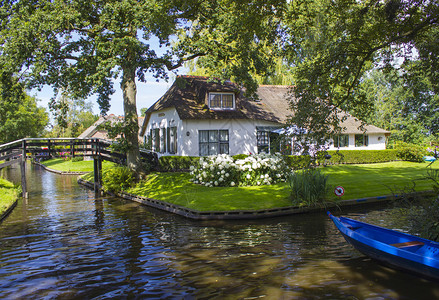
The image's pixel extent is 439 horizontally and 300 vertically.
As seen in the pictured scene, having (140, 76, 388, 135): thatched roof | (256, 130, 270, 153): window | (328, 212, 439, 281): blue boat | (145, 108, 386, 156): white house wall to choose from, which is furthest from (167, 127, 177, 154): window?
(328, 212, 439, 281): blue boat

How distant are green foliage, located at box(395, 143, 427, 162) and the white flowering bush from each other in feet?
60.7

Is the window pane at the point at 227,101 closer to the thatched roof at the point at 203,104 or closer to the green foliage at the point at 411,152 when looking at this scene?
the thatched roof at the point at 203,104

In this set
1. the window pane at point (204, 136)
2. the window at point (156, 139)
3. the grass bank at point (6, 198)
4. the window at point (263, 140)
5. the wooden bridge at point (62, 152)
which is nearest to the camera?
the grass bank at point (6, 198)

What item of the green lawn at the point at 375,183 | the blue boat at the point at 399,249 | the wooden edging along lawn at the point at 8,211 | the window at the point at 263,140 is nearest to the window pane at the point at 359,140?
the window at the point at 263,140

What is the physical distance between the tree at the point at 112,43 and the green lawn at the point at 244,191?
3219 millimetres

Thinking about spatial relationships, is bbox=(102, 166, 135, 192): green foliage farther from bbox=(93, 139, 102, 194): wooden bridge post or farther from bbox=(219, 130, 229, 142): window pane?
bbox=(219, 130, 229, 142): window pane

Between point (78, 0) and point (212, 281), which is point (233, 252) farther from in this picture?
point (78, 0)

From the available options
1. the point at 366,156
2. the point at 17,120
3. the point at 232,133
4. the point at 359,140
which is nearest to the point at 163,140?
the point at 232,133

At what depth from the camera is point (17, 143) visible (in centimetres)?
2244

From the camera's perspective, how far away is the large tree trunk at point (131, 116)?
2189 cm

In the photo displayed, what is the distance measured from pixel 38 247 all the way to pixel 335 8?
13295 millimetres

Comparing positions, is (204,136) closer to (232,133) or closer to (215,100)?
(232,133)

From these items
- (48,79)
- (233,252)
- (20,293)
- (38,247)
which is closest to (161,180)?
(48,79)

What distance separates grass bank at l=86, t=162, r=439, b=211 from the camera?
595 inches
